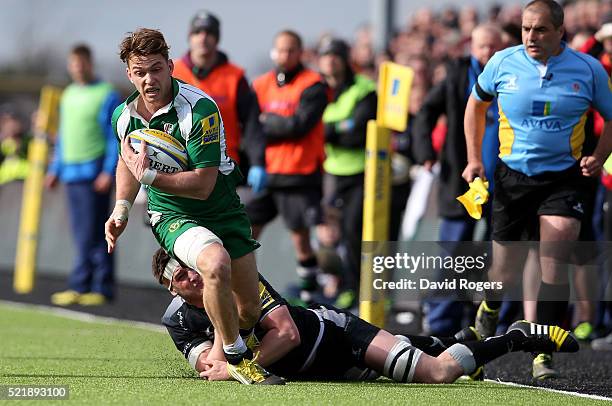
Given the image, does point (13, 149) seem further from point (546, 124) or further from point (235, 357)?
point (235, 357)

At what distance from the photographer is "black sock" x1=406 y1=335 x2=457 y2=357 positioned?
7.80 m

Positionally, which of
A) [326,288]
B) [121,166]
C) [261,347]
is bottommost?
[326,288]

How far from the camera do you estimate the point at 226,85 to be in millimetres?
11148

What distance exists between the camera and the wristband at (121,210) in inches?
277

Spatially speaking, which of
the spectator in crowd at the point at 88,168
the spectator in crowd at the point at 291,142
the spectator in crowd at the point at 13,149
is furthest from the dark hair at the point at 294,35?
the spectator in crowd at the point at 13,149

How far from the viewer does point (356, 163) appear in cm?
1230

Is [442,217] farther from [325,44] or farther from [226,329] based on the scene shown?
[226,329]

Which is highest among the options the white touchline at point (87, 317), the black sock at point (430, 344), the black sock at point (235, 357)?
the black sock at point (235, 357)

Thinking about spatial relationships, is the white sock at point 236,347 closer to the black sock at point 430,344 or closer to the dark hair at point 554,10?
the black sock at point 430,344

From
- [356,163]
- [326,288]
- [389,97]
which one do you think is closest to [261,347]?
[389,97]

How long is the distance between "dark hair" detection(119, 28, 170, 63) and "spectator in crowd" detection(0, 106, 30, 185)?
36.4 feet

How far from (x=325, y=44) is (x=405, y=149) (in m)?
1.36

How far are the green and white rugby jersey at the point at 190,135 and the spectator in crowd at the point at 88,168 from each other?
6.30 metres

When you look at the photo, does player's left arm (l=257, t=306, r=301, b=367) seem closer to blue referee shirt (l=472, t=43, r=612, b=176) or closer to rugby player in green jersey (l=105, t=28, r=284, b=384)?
rugby player in green jersey (l=105, t=28, r=284, b=384)
